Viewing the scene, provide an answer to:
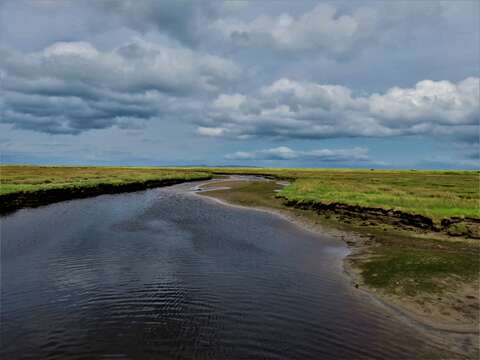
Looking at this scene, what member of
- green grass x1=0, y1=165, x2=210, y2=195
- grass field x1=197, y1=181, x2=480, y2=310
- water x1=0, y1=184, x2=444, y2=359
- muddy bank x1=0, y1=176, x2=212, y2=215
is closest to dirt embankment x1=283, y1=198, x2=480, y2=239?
grass field x1=197, y1=181, x2=480, y2=310

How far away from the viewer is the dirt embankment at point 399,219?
94.9ft

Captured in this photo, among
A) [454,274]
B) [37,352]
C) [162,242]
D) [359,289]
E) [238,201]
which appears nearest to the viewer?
[37,352]

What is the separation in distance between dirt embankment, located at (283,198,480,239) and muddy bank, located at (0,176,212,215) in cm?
3913

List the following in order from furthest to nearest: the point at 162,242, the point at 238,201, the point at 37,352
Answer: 1. the point at 238,201
2. the point at 162,242
3. the point at 37,352

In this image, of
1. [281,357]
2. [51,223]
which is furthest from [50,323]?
[51,223]

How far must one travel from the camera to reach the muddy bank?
4419 centimetres

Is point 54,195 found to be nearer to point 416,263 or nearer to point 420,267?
point 416,263

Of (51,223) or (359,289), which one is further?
(51,223)

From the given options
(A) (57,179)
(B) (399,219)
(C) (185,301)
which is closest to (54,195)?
(A) (57,179)

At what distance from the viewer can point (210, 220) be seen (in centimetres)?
3741

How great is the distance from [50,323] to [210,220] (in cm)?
2485

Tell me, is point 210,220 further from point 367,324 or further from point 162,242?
point 367,324

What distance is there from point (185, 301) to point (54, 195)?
157 feet

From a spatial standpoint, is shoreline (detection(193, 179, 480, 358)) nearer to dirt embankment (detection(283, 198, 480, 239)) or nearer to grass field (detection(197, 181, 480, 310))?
grass field (detection(197, 181, 480, 310))
